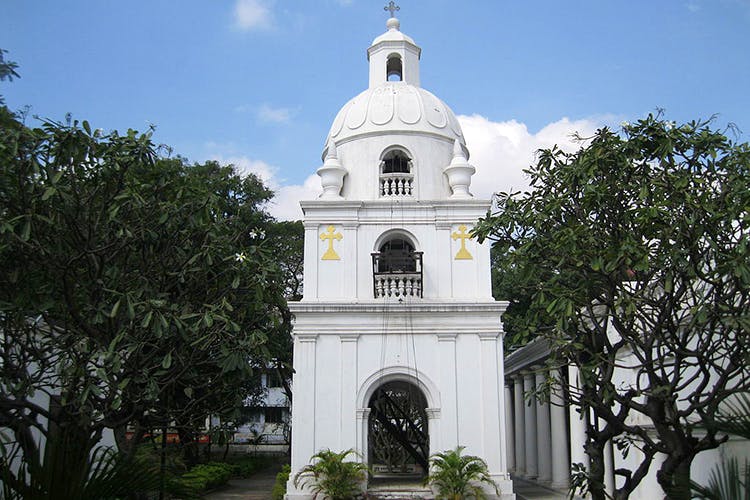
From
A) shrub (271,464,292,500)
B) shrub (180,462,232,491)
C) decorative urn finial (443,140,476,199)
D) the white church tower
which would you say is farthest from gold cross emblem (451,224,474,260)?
shrub (180,462,232,491)

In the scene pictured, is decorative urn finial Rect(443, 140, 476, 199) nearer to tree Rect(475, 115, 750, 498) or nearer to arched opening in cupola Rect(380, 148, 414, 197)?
arched opening in cupola Rect(380, 148, 414, 197)

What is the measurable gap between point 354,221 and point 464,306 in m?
3.66

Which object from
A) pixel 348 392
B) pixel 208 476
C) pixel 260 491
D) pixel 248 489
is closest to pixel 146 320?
pixel 348 392

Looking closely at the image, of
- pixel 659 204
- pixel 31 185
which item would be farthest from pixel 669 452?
pixel 31 185

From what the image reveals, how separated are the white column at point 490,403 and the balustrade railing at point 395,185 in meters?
4.42

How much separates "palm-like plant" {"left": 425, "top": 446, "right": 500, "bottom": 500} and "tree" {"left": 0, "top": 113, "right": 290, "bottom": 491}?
289 inches

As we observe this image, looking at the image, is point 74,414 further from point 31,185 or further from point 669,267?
point 669,267

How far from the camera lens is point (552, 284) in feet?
40.4

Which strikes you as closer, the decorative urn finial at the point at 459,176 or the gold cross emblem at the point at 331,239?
the gold cross emblem at the point at 331,239

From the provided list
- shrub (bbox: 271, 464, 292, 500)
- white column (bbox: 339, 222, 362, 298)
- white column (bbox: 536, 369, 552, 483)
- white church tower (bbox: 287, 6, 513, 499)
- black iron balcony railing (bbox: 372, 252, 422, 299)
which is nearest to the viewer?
white church tower (bbox: 287, 6, 513, 499)

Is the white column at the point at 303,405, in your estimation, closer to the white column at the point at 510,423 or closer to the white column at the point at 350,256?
the white column at the point at 350,256

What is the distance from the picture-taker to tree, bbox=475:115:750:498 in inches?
416

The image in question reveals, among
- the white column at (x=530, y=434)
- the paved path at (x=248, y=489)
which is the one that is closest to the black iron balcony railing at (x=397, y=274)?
the paved path at (x=248, y=489)

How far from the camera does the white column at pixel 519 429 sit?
2856cm
